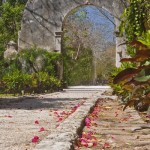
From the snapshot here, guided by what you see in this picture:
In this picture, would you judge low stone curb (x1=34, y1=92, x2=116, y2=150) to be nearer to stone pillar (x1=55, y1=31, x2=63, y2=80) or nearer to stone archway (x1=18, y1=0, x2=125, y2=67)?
stone pillar (x1=55, y1=31, x2=63, y2=80)

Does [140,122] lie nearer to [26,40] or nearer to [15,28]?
[26,40]

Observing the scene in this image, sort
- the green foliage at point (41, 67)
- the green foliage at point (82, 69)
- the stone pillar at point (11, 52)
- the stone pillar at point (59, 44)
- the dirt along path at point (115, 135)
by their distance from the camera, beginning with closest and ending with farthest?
the dirt along path at point (115, 135) → the green foliage at point (41, 67) → the stone pillar at point (11, 52) → the stone pillar at point (59, 44) → the green foliage at point (82, 69)

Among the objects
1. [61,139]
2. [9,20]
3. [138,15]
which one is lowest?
[61,139]

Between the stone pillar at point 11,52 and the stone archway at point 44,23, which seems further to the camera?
the stone archway at point 44,23

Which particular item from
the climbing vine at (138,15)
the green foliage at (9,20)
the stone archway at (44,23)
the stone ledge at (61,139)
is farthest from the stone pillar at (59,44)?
the stone ledge at (61,139)

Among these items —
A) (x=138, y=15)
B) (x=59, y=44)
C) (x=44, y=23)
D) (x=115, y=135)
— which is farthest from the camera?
(x=44, y=23)

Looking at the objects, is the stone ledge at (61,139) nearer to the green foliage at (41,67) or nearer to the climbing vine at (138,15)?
the climbing vine at (138,15)

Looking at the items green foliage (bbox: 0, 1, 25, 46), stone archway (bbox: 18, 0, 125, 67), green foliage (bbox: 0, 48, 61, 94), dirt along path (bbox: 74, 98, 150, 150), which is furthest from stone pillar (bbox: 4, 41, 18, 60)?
dirt along path (bbox: 74, 98, 150, 150)

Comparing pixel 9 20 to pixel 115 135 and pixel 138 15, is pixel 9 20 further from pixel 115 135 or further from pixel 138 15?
pixel 115 135

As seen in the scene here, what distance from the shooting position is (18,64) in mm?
19266

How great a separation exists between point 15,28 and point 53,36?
32.8ft

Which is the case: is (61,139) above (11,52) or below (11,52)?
below

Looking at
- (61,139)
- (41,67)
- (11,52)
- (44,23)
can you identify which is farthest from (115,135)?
(11,52)

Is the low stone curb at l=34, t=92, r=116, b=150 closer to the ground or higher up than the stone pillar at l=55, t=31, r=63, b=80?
closer to the ground
